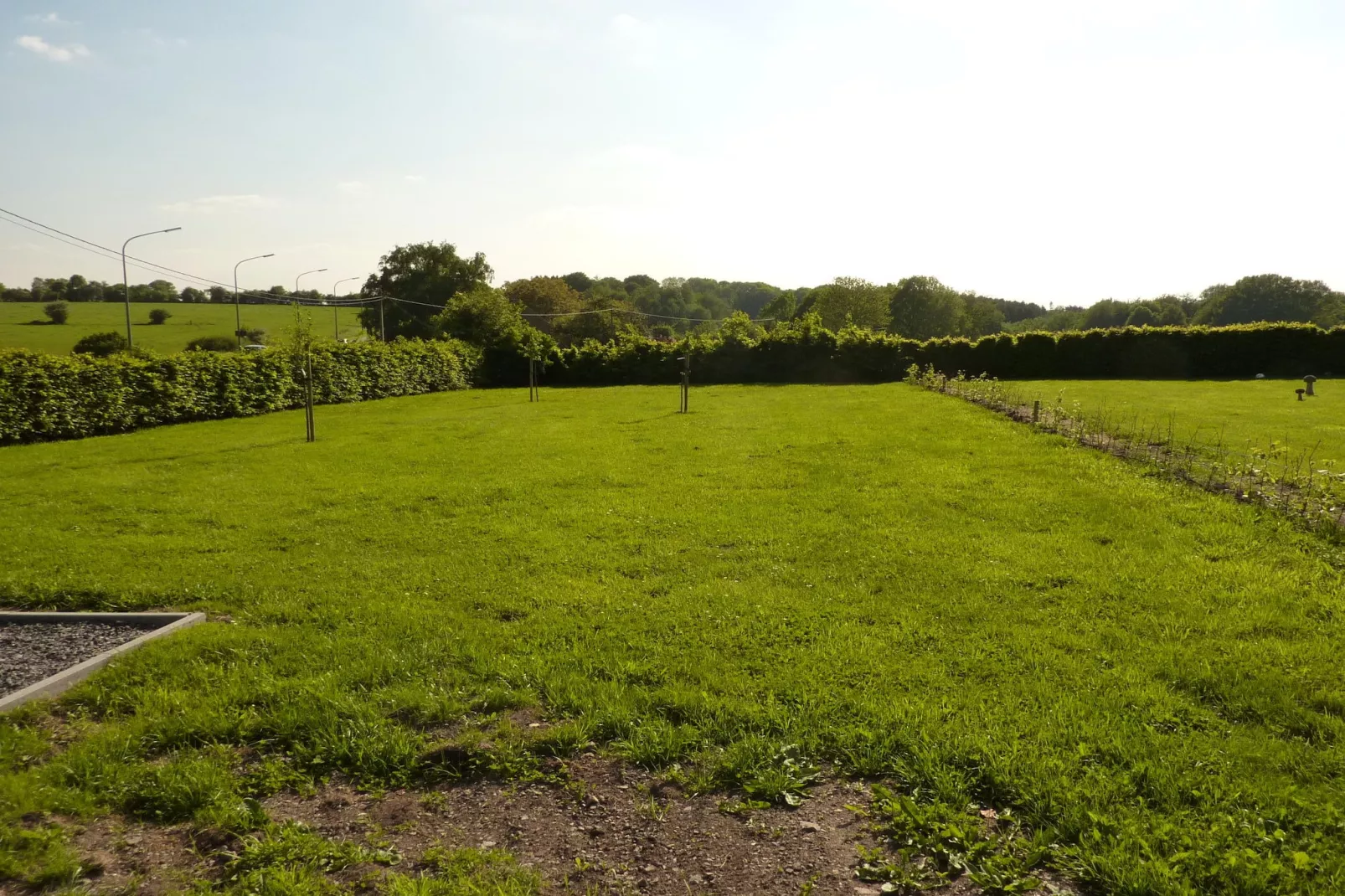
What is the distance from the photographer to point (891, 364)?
3425 centimetres

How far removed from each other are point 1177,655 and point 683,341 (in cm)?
3226

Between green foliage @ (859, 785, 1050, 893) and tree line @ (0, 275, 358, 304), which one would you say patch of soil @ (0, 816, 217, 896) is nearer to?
green foliage @ (859, 785, 1050, 893)

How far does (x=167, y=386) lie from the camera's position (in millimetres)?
20125

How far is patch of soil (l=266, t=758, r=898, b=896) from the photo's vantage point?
3.13m

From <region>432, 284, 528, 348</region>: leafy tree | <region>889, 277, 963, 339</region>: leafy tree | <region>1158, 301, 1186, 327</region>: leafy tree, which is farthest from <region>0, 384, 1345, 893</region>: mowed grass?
Result: <region>1158, 301, 1186, 327</region>: leafy tree

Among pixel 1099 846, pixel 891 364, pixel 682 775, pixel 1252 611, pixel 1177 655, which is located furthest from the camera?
pixel 891 364

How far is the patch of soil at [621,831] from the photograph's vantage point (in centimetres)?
313

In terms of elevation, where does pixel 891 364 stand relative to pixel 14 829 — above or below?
above

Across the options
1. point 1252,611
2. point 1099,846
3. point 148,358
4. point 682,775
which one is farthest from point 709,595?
point 148,358

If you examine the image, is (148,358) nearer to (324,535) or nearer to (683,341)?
(324,535)

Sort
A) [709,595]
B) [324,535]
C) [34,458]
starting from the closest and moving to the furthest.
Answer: [709,595] → [324,535] → [34,458]

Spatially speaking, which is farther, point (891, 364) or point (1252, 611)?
→ point (891, 364)

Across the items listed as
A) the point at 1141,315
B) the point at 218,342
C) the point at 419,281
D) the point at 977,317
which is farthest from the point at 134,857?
the point at 1141,315

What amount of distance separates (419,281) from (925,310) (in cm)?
5751
